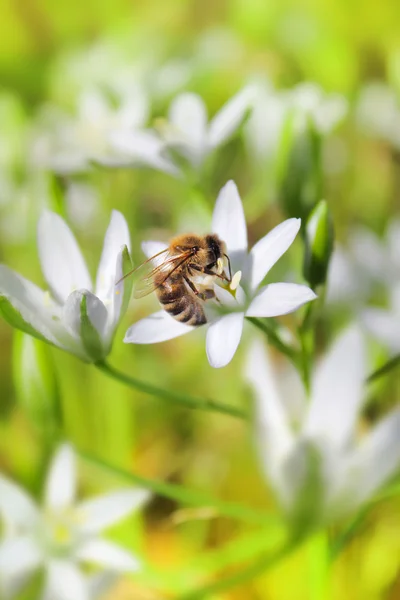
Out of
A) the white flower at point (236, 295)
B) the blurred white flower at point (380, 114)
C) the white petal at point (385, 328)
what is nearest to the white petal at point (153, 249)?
the white flower at point (236, 295)

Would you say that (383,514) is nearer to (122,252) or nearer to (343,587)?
(343,587)

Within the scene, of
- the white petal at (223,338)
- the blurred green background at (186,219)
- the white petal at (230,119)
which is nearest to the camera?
the white petal at (223,338)

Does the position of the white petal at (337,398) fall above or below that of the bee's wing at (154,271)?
below

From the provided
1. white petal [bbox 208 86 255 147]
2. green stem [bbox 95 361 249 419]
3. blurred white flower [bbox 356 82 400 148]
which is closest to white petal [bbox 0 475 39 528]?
green stem [bbox 95 361 249 419]

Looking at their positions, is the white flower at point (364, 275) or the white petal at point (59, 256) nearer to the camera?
the white petal at point (59, 256)

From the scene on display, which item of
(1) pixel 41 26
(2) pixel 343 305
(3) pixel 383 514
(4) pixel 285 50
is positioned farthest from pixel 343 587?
(1) pixel 41 26

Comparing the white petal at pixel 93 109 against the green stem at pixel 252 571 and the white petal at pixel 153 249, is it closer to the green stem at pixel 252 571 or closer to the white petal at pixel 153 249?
the white petal at pixel 153 249

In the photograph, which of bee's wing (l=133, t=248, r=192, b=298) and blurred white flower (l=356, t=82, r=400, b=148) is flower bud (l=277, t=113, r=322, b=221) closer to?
bee's wing (l=133, t=248, r=192, b=298)
